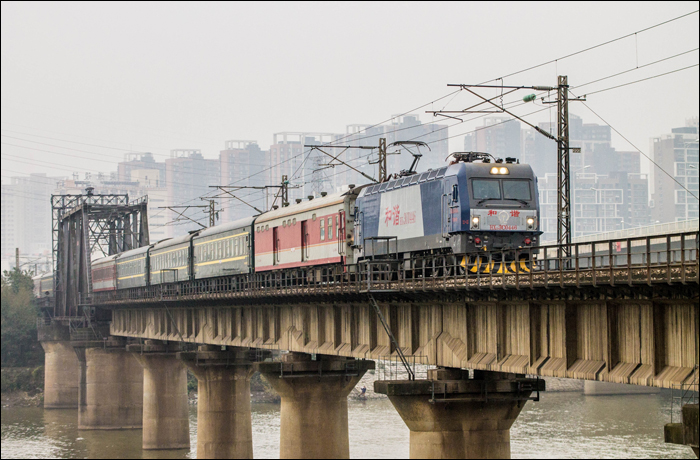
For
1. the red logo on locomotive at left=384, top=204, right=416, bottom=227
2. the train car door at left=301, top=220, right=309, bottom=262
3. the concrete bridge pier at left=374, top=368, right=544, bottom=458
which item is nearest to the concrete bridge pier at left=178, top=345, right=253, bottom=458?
the train car door at left=301, top=220, right=309, bottom=262

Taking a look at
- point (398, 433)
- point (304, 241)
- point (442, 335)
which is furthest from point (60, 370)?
point (442, 335)

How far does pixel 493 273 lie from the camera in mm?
28453

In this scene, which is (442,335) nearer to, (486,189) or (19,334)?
(486,189)

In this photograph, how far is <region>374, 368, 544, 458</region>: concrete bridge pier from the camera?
33.0m

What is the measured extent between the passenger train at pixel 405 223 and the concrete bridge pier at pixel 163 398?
17.5 metres

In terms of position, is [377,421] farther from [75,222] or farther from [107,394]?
[75,222]

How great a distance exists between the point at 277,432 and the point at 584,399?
41.1 meters

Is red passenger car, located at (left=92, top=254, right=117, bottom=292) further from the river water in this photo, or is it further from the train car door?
the train car door

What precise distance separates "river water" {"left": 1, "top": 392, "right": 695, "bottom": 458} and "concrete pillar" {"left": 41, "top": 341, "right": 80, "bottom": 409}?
2.25 m

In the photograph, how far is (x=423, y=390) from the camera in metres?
33.0

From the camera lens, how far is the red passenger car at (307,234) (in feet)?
147

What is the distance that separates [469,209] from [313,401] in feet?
58.7

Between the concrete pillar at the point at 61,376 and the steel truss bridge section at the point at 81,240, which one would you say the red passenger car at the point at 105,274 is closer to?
the steel truss bridge section at the point at 81,240

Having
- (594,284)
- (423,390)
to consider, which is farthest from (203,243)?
(594,284)
